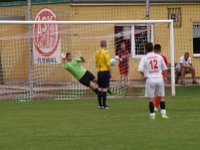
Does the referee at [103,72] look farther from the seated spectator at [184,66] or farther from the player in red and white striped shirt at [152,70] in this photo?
the seated spectator at [184,66]

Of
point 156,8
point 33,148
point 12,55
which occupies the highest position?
point 156,8

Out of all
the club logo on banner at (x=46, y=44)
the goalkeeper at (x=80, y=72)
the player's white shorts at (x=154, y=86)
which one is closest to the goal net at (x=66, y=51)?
the club logo on banner at (x=46, y=44)

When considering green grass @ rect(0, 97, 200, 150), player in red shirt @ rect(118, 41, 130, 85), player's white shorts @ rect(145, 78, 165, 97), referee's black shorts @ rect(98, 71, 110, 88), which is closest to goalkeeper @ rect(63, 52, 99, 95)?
green grass @ rect(0, 97, 200, 150)

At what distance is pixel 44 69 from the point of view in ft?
89.4

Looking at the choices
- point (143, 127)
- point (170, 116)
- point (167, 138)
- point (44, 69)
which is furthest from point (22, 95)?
point (167, 138)

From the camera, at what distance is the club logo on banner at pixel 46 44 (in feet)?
89.1

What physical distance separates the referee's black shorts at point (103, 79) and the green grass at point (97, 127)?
0.73m

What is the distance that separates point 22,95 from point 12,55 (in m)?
2.69

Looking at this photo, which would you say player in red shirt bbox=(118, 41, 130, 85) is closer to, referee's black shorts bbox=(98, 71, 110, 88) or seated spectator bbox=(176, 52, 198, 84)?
seated spectator bbox=(176, 52, 198, 84)

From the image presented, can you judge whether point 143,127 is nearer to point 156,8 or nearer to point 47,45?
point 47,45

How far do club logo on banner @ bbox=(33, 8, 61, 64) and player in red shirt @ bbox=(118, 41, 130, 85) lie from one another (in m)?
2.33

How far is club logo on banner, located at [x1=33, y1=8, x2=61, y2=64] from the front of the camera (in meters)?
27.2

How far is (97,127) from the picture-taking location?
15.9m

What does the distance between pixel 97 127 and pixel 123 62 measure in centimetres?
1145
